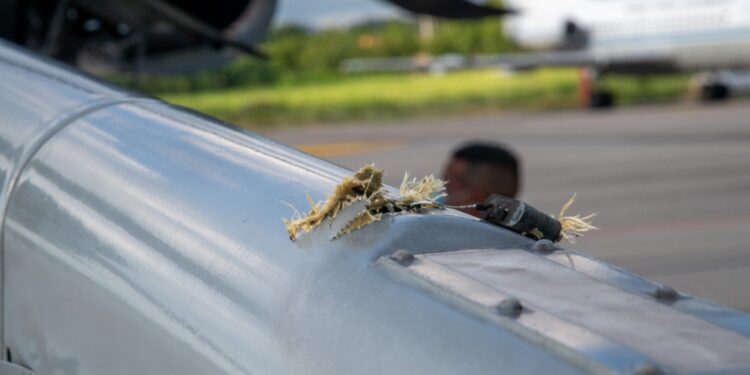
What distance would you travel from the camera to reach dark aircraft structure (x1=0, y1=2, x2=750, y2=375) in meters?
1.54

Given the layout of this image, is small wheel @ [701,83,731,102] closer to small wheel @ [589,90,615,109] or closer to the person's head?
small wheel @ [589,90,615,109]

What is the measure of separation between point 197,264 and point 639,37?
33630 millimetres

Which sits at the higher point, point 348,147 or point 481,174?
point 481,174

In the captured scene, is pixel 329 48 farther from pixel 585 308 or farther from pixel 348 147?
pixel 585 308

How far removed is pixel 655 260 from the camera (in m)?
10.1

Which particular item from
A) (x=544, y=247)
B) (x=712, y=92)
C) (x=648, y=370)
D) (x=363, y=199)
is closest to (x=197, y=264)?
(x=363, y=199)

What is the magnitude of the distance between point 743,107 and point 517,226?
29871 mm

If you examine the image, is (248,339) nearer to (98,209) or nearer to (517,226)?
(517,226)

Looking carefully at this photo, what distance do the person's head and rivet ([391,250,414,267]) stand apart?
275cm

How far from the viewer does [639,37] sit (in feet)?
113

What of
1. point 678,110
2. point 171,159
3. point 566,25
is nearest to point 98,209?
point 171,159

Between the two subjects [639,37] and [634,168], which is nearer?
[634,168]

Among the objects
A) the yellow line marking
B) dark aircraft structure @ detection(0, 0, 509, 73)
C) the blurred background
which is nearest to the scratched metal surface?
dark aircraft structure @ detection(0, 0, 509, 73)

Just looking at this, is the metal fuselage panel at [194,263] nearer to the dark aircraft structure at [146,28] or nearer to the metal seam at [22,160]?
the metal seam at [22,160]
